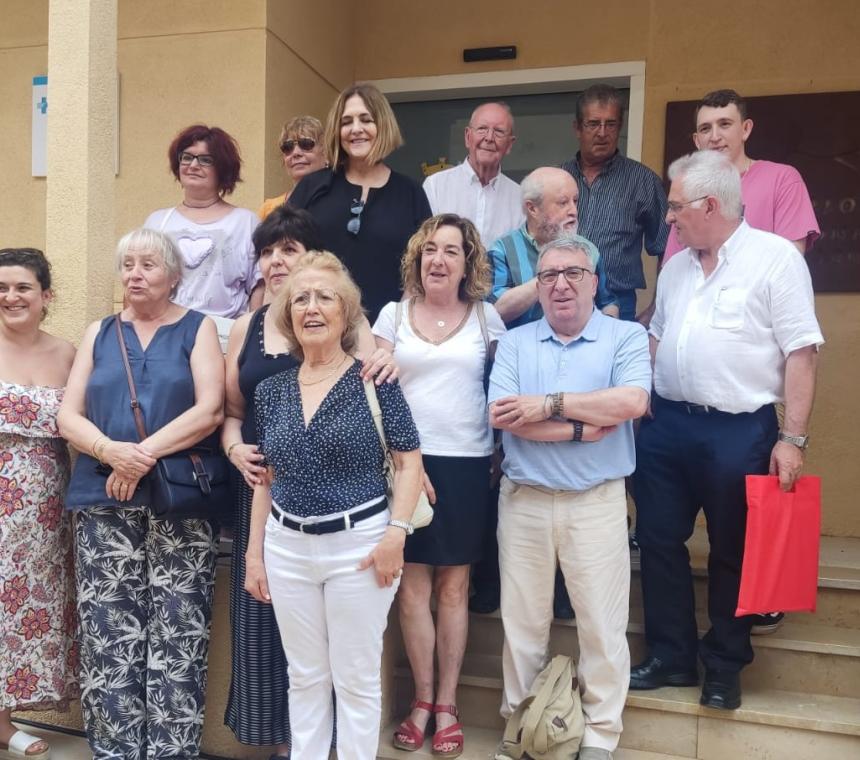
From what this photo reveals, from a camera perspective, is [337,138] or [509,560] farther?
[337,138]

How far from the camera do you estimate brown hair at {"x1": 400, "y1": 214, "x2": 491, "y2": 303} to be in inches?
125

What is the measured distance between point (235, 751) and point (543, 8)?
14.0ft

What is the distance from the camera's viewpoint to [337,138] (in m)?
3.59

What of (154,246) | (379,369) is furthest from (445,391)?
(154,246)

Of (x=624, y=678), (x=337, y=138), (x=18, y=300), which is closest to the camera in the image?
(x=624, y=678)

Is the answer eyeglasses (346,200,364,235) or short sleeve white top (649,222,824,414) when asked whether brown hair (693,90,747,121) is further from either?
eyeglasses (346,200,364,235)

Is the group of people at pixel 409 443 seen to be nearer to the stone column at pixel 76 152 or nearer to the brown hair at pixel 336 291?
the brown hair at pixel 336 291

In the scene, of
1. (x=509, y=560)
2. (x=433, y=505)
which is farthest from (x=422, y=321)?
(x=509, y=560)

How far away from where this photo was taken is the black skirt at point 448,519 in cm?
313

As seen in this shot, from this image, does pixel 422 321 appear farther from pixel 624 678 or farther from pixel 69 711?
pixel 69 711

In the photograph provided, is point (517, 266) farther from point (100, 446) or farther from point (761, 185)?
point (100, 446)

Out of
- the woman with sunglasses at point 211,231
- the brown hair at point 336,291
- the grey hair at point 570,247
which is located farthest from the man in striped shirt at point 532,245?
the woman with sunglasses at point 211,231

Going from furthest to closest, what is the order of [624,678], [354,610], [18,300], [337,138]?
1. [337,138]
2. [18,300]
3. [624,678]
4. [354,610]

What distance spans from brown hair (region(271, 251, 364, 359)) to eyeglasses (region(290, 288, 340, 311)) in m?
0.03
